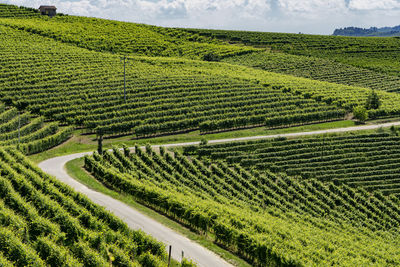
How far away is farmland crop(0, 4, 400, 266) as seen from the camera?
2989 cm

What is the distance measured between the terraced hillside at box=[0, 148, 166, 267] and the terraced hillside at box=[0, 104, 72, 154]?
68.1ft

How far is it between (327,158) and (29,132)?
Result: 48050 mm

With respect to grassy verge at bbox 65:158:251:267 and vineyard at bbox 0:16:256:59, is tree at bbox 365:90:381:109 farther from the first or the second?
grassy verge at bbox 65:158:251:267

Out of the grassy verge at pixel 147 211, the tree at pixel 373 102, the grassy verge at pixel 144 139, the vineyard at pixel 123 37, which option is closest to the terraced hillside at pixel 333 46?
the vineyard at pixel 123 37

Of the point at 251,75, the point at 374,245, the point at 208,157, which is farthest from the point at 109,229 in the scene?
the point at 251,75

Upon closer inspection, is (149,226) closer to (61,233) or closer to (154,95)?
(61,233)

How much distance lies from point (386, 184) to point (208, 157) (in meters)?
27.9

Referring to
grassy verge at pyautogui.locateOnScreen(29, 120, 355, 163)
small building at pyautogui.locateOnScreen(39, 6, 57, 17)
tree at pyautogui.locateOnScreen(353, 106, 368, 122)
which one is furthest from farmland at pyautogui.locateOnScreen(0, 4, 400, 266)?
small building at pyautogui.locateOnScreen(39, 6, 57, 17)

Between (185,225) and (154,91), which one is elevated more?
(154,91)

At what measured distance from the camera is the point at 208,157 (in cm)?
6103

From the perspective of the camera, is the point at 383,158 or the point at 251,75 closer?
the point at 383,158

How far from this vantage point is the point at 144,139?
6694 centimetres

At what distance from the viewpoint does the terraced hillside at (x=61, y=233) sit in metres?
24.7

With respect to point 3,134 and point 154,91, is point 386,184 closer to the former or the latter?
point 154,91
